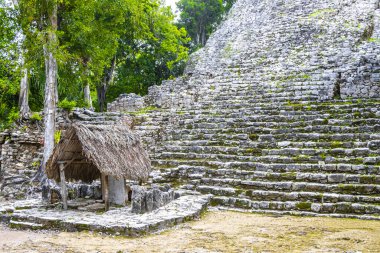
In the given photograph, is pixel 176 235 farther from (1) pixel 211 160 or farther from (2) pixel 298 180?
(1) pixel 211 160

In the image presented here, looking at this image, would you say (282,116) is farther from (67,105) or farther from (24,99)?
(24,99)

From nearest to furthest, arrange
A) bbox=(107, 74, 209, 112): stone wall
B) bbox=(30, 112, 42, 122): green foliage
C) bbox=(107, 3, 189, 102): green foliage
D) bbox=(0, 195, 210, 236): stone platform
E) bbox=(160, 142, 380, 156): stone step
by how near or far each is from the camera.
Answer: bbox=(0, 195, 210, 236): stone platform
bbox=(160, 142, 380, 156): stone step
bbox=(30, 112, 42, 122): green foliage
bbox=(107, 74, 209, 112): stone wall
bbox=(107, 3, 189, 102): green foliage

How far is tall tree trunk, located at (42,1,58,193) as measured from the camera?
1009 cm

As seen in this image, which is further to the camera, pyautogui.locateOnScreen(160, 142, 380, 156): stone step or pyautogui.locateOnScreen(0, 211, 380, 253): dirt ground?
pyautogui.locateOnScreen(160, 142, 380, 156): stone step

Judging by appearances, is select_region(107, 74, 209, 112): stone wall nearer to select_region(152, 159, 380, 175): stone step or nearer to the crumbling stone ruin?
the crumbling stone ruin

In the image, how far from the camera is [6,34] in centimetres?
1105

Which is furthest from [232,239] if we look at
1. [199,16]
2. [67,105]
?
[199,16]

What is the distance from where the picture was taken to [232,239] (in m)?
5.20

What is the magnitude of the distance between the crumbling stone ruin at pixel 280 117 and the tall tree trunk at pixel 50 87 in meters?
2.12

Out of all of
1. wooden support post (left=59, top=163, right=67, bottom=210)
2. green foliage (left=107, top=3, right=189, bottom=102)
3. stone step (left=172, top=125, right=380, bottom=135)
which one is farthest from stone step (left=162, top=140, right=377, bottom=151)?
green foliage (left=107, top=3, right=189, bottom=102)

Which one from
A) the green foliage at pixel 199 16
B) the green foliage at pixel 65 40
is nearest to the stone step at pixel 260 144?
the green foliage at pixel 65 40

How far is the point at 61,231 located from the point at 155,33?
13334 millimetres

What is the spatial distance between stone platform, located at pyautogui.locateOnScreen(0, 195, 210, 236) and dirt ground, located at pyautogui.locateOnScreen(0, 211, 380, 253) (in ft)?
0.51

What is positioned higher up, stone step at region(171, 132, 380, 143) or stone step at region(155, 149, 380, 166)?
stone step at region(171, 132, 380, 143)
